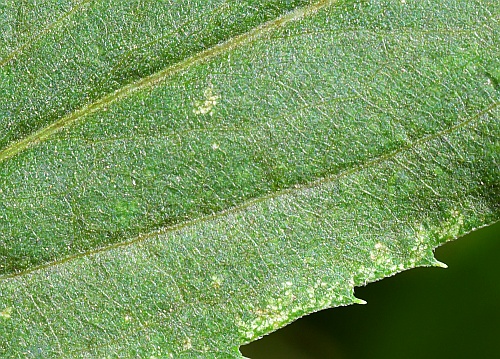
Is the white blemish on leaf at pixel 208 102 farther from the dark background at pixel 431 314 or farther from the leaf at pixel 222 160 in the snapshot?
the dark background at pixel 431 314

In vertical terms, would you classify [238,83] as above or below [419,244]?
above

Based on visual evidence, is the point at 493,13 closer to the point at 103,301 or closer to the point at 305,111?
the point at 305,111

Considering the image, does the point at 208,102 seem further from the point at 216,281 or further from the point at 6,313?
the point at 6,313

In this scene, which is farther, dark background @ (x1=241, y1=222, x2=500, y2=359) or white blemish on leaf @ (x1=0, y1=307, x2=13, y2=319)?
dark background @ (x1=241, y1=222, x2=500, y2=359)

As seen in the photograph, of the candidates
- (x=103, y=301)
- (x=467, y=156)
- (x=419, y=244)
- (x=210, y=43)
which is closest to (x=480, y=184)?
(x=467, y=156)

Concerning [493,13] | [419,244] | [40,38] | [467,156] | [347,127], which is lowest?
[419,244]

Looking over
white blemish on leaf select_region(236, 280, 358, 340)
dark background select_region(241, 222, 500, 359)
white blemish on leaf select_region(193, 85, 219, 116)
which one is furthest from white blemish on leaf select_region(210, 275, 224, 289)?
dark background select_region(241, 222, 500, 359)

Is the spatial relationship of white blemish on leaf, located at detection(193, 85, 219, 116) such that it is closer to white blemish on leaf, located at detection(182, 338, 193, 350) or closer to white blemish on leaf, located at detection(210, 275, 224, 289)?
white blemish on leaf, located at detection(210, 275, 224, 289)
